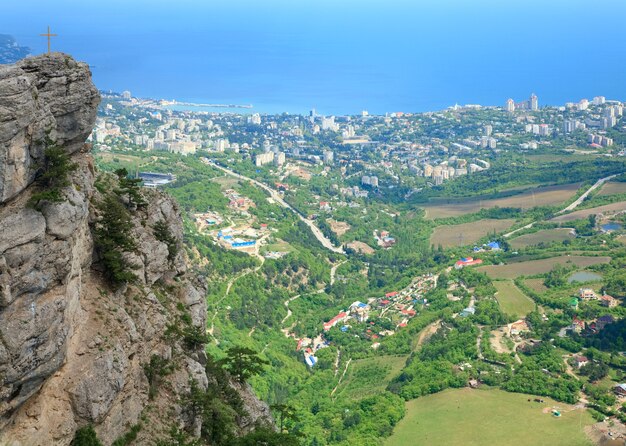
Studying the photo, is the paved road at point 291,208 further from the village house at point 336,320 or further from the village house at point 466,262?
the village house at point 336,320

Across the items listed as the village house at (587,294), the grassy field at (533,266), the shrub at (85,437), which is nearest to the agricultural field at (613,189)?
the grassy field at (533,266)

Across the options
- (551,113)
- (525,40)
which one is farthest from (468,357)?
(525,40)

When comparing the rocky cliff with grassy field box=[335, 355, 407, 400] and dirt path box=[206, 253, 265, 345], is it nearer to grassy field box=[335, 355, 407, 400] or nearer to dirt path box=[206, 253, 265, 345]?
dirt path box=[206, 253, 265, 345]

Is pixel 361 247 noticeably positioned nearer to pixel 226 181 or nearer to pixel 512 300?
pixel 226 181

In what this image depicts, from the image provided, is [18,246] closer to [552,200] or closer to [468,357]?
[468,357]

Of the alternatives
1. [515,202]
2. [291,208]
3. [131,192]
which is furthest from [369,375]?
[515,202]

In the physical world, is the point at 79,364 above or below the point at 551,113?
above

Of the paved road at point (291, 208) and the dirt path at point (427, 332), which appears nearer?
the dirt path at point (427, 332)
